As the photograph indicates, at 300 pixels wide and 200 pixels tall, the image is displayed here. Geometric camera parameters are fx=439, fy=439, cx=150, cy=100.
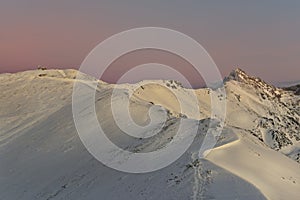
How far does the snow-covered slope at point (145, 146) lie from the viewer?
15906mm

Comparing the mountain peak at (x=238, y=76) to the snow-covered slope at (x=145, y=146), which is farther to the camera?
the mountain peak at (x=238, y=76)

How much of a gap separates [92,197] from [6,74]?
84.3ft

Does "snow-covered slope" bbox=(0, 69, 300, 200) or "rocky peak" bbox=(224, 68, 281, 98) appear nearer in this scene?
"snow-covered slope" bbox=(0, 69, 300, 200)

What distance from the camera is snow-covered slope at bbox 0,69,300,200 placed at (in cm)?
1591

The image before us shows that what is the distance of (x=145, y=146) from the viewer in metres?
20.9

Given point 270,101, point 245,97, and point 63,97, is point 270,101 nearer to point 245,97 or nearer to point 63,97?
point 245,97

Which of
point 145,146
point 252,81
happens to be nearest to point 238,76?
point 252,81

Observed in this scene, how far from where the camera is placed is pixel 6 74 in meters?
40.3

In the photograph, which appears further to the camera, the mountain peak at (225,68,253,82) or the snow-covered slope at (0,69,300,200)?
the mountain peak at (225,68,253,82)

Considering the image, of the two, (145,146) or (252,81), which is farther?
(252,81)

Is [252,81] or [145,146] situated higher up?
[145,146]

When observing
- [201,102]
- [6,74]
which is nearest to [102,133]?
[201,102]

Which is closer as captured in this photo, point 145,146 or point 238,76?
point 145,146

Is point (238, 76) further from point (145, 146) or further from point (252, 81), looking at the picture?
point (145, 146)
